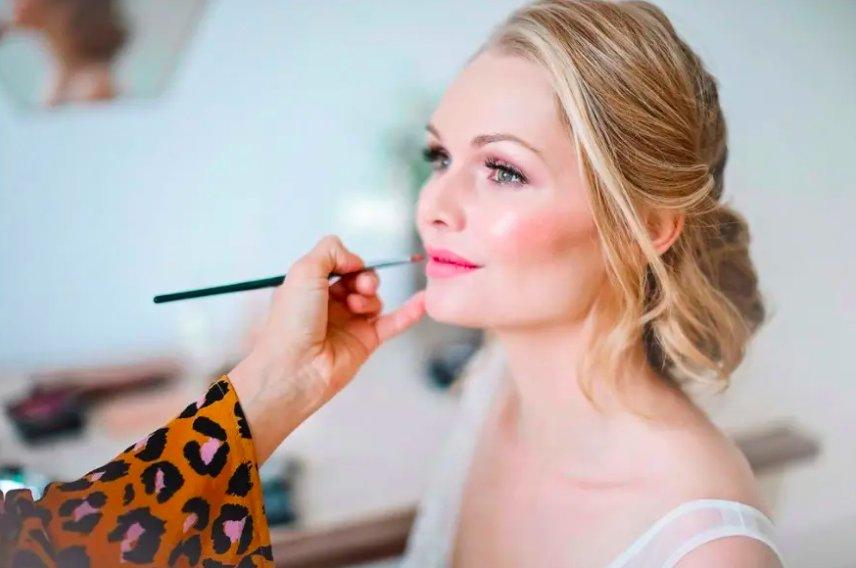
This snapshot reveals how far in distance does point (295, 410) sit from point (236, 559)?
181mm

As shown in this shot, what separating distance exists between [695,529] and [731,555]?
4 cm

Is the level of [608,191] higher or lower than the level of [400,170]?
higher

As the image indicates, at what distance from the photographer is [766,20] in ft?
3.51

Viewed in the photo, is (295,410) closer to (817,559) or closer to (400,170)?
(400,170)

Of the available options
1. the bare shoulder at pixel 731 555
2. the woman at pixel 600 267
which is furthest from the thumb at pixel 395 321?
the bare shoulder at pixel 731 555

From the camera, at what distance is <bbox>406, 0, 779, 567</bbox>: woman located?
80 centimetres

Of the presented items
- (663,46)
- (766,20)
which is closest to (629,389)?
Result: (663,46)

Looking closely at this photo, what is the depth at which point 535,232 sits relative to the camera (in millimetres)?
816

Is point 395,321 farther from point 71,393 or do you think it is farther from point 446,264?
point 71,393

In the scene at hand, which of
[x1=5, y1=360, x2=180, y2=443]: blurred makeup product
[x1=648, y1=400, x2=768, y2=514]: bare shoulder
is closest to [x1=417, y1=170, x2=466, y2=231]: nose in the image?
[x1=648, y1=400, x2=768, y2=514]: bare shoulder

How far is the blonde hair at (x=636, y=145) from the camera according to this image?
0.79 m

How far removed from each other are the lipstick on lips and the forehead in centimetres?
14

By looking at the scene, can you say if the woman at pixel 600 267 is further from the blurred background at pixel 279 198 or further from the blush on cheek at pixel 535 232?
the blurred background at pixel 279 198

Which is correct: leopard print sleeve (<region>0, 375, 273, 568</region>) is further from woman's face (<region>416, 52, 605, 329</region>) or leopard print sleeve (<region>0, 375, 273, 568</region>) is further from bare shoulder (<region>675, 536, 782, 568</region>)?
bare shoulder (<region>675, 536, 782, 568</region>)
